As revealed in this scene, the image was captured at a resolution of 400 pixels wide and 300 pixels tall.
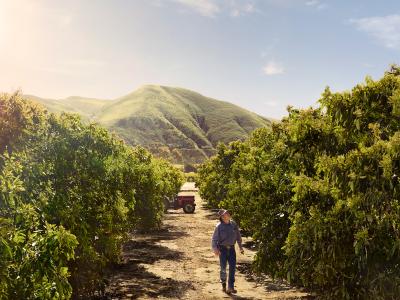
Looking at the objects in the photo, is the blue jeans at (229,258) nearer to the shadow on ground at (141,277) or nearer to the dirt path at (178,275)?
the dirt path at (178,275)

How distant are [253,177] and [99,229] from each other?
4.71m

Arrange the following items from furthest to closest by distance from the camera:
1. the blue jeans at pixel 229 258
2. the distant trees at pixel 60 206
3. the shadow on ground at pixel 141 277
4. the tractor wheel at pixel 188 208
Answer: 1. the tractor wheel at pixel 188 208
2. the shadow on ground at pixel 141 277
3. the blue jeans at pixel 229 258
4. the distant trees at pixel 60 206

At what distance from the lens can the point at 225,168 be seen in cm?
3431

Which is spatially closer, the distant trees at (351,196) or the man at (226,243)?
the distant trees at (351,196)

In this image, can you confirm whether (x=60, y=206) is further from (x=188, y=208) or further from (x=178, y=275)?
(x=188, y=208)

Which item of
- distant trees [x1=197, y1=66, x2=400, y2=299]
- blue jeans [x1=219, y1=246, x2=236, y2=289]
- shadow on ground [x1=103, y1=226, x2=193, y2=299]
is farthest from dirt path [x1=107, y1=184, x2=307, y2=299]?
distant trees [x1=197, y1=66, x2=400, y2=299]

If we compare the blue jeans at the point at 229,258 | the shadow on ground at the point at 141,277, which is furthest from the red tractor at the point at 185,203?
the blue jeans at the point at 229,258

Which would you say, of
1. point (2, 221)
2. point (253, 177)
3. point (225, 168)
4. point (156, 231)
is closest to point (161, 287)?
point (253, 177)

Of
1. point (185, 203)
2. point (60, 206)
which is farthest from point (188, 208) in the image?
point (60, 206)

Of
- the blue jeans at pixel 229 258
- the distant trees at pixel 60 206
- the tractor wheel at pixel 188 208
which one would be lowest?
the tractor wheel at pixel 188 208

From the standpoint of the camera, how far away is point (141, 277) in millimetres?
15406

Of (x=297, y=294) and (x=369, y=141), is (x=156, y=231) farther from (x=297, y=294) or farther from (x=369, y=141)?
(x=369, y=141)

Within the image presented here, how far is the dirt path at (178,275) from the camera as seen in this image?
12.9m

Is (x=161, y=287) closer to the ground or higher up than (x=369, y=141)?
closer to the ground
